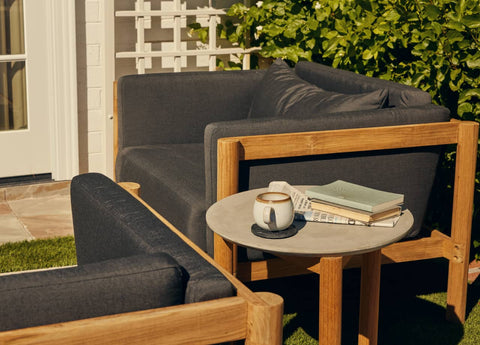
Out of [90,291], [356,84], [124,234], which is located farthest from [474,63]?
[90,291]

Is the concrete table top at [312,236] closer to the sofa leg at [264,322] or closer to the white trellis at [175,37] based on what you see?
the sofa leg at [264,322]

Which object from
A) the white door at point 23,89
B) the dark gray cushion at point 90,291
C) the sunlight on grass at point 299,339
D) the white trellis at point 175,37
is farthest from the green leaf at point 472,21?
the white door at point 23,89

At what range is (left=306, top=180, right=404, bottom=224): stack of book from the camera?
228 centimetres

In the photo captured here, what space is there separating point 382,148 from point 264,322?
130 cm

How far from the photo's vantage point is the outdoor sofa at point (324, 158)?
2643 millimetres

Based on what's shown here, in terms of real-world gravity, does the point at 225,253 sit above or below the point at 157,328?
below

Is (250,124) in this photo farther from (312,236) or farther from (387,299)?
(387,299)

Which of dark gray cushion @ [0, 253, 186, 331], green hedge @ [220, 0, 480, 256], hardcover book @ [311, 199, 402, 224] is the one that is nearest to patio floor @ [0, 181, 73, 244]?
green hedge @ [220, 0, 480, 256]

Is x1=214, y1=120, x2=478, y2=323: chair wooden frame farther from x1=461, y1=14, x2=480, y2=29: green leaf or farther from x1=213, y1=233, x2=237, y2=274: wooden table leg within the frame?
x1=461, y1=14, x2=480, y2=29: green leaf

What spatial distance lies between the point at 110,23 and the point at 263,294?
10.0ft

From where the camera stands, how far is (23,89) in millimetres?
4543

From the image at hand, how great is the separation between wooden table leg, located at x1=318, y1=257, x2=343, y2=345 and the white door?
105 inches

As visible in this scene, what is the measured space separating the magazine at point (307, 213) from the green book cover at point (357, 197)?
0.13ft

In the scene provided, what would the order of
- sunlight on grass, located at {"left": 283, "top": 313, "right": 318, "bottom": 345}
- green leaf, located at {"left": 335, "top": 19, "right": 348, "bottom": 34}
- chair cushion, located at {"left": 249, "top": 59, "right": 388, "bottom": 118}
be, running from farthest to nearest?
green leaf, located at {"left": 335, "top": 19, "right": 348, "bottom": 34}
chair cushion, located at {"left": 249, "top": 59, "right": 388, "bottom": 118}
sunlight on grass, located at {"left": 283, "top": 313, "right": 318, "bottom": 345}
